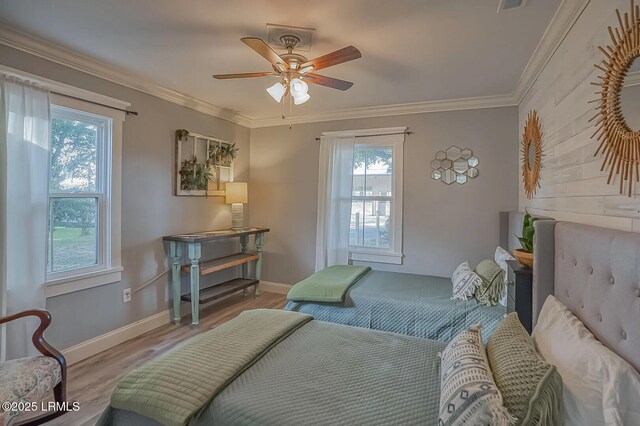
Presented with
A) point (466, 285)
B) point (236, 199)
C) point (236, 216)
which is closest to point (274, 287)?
point (236, 216)

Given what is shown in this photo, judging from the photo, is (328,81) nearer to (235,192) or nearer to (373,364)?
(373,364)

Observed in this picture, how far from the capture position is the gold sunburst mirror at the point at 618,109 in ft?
3.94

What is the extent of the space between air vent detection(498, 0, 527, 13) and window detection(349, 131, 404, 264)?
2.07 meters

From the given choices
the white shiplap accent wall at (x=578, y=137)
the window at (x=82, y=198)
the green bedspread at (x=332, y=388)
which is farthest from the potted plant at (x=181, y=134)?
the white shiplap accent wall at (x=578, y=137)

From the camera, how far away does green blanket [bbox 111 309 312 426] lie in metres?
1.24

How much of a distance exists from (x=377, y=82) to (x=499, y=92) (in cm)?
132

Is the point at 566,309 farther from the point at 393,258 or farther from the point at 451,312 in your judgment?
the point at 393,258

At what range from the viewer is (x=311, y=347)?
175 centimetres

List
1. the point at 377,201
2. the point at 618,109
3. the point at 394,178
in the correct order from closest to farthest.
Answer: the point at 618,109 → the point at 394,178 → the point at 377,201

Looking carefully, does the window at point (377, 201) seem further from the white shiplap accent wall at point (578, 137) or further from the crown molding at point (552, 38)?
the white shiplap accent wall at point (578, 137)

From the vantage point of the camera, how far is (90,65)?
2707 mm

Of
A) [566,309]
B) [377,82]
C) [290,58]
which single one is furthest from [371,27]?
[566,309]

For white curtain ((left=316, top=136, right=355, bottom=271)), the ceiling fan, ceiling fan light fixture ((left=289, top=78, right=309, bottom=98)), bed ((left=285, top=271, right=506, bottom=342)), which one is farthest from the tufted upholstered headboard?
white curtain ((left=316, top=136, right=355, bottom=271))

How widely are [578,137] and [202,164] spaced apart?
356 cm
